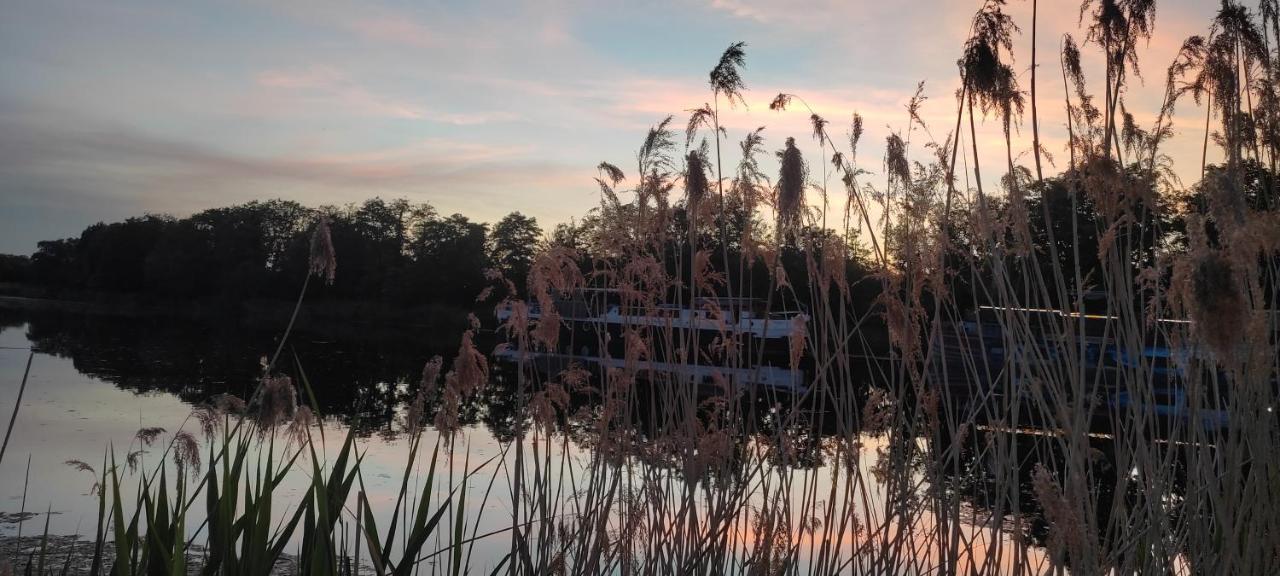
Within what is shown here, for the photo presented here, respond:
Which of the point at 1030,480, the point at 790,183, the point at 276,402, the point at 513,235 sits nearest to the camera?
the point at 276,402

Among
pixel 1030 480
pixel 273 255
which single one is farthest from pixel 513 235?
pixel 1030 480

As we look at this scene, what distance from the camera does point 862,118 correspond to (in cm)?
396

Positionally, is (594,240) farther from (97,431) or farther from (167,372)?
(167,372)

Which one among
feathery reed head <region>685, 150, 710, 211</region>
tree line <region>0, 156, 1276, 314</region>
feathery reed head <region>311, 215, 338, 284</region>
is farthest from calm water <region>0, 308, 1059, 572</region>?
tree line <region>0, 156, 1276, 314</region>

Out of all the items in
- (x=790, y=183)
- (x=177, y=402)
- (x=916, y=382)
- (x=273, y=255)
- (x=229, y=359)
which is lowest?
(x=177, y=402)

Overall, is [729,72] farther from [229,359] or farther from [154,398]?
[229,359]

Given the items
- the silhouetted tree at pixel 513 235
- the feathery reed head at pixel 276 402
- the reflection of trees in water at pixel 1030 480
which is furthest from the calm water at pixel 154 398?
the silhouetted tree at pixel 513 235

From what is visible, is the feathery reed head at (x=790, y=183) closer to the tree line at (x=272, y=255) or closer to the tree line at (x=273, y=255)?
the tree line at (x=273, y=255)

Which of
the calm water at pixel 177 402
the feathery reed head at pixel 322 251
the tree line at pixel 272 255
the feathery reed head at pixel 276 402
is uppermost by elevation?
the tree line at pixel 272 255

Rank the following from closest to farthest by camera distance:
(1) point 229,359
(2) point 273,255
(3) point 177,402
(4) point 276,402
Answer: (4) point 276,402, (3) point 177,402, (1) point 229,359, (2) point 273,255

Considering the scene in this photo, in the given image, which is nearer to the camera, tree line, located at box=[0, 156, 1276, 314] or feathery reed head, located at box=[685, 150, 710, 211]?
feathery reed head, located at box=[685, 150, 710, 211]

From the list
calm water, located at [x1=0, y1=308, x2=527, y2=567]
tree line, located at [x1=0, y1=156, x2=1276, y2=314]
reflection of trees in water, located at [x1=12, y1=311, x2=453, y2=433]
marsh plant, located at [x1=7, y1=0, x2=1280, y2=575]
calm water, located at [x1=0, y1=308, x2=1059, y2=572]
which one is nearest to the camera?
marsh plant, located at [x1=7, y1=0, x2=1280, y2=575]

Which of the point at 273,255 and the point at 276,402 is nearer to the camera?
the point at 276,402

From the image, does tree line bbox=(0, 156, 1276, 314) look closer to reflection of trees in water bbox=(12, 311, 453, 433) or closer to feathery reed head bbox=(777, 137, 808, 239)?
reflection of trees in water bbox=(12, 311, 453, 433)
